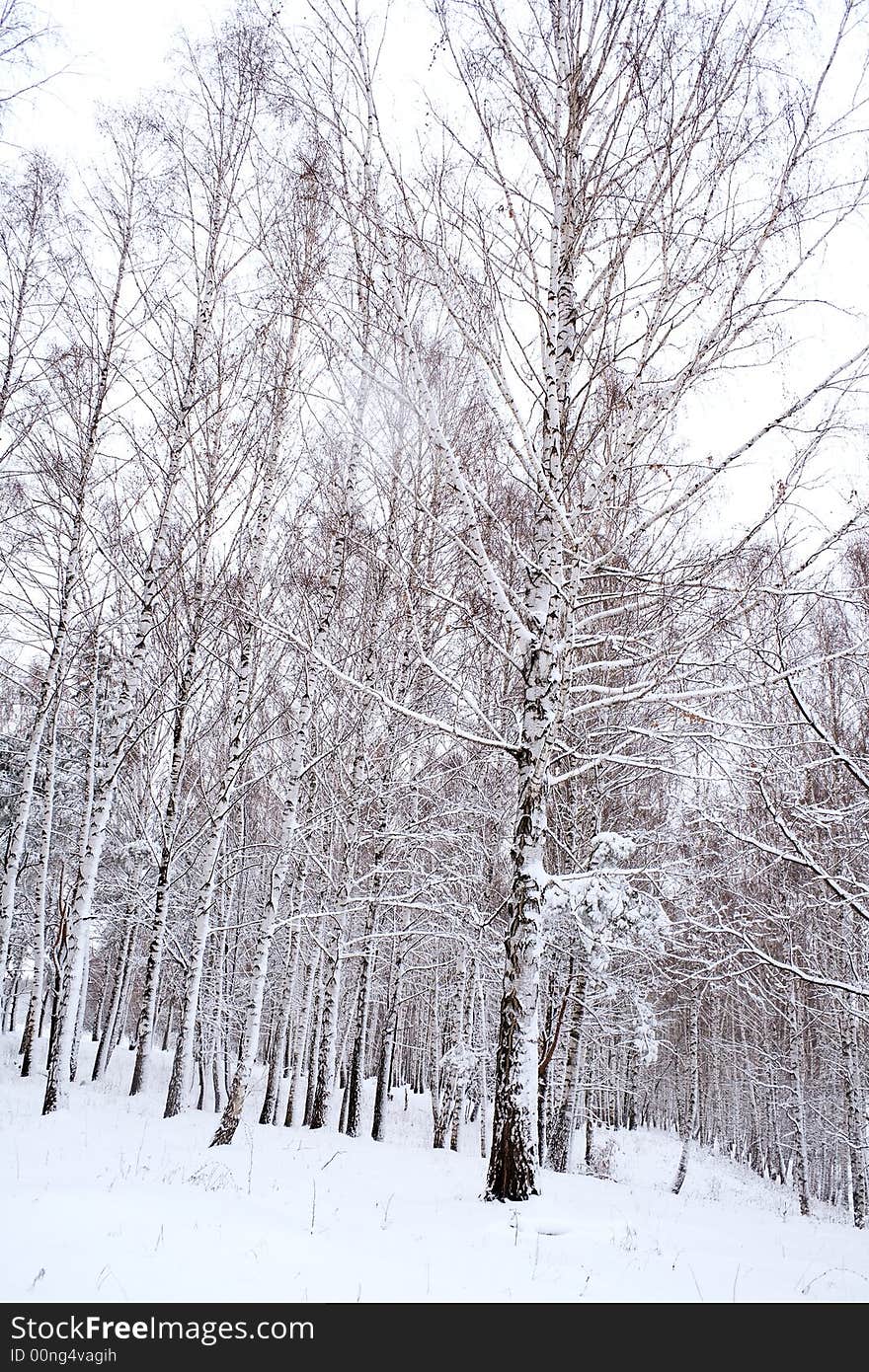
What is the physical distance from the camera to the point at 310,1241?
145 inches

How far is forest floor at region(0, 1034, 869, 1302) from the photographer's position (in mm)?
2902

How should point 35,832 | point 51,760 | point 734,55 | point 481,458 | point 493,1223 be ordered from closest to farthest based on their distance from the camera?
1. point 493,1223
2. point 734,55
3. point 481,458
4. point 51,760
5. point 35,832

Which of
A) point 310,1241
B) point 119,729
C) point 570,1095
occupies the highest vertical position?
point 119,729

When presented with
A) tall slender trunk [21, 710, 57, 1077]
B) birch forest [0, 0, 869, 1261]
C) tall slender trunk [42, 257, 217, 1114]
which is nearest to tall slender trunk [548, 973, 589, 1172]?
birch forest [0, 0, 869, 1261]

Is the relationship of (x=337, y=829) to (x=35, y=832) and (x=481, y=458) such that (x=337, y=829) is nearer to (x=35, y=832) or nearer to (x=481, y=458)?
(x=481, y=458)

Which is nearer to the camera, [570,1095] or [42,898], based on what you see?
[570,1095]

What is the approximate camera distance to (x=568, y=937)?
36.2 ft

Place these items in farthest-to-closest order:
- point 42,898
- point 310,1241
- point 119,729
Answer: point 42,898, point 119,729, point 310,1241

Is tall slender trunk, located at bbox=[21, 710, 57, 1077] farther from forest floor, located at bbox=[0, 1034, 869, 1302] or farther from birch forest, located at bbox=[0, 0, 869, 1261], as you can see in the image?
forest floor, located at bbox=[0, 1034, 869, 1302]

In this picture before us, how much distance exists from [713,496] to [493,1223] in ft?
18.0

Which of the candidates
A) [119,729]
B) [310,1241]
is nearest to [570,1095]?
[119,729]

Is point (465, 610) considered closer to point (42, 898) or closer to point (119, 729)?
point (119, 729)

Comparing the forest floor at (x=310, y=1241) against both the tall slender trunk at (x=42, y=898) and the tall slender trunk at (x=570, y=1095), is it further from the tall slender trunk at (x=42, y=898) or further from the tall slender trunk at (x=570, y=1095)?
the tall slender trunk at (x=42, y=898)
